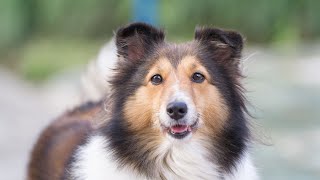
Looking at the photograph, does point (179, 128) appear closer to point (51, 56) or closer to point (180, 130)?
point (180, 130)

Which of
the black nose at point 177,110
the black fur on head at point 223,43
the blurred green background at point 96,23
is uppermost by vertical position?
the black fur on head at point 223,43

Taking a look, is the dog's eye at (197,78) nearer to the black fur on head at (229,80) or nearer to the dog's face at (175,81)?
the dog's face at (175,81)

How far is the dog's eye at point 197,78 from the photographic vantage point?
4.75m

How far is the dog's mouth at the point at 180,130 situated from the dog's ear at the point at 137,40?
51 centimetres

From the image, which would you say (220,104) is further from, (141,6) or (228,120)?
(141,6)

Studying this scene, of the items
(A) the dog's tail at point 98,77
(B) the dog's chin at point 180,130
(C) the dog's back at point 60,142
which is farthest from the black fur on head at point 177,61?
(A) the dog's tail at point 98,77

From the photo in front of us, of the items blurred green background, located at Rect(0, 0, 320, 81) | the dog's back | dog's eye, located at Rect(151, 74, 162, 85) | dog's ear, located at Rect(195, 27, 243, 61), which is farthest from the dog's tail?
blurred green background, located at Rect(0, 0, 320, 81)

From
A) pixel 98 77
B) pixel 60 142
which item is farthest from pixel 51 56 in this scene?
pixel 60 142

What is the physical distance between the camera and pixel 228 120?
487 cm

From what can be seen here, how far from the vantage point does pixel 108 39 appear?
1350 cm

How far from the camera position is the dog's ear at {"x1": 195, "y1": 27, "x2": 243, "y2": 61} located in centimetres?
492

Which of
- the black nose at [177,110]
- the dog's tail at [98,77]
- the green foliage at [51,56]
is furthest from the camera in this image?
the green foliage at [51,56]

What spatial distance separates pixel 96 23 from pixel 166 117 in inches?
444

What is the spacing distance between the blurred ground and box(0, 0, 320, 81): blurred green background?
102 cm
